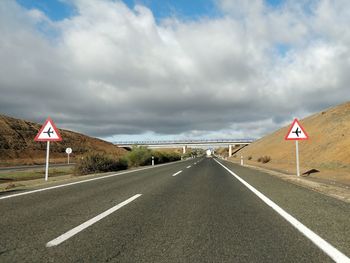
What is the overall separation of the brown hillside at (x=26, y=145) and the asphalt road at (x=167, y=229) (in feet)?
191

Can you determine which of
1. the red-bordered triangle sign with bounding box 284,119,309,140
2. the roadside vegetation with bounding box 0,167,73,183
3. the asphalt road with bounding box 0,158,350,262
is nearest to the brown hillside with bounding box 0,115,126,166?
the roadside vegetation with bounding box 0,167,73,183

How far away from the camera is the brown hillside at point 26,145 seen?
69938 millimetres

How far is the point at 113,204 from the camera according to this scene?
8258 millimetres

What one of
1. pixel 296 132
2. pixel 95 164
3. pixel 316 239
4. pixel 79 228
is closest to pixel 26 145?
pixel 95 164

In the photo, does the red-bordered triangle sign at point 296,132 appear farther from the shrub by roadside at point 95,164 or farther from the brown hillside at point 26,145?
the brown hillside at point 26,145

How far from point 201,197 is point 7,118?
9507cm

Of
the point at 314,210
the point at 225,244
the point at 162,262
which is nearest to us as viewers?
the point at 162,262

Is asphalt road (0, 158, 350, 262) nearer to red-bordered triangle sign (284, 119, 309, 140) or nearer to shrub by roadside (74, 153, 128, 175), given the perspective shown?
red-bordered triangle sign (284, 119, 309, 140)

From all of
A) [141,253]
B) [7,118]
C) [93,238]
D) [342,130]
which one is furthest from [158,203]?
[7,118]

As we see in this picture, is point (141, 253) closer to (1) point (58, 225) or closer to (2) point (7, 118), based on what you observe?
(1) point (58, 225)

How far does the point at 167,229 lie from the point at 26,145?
81.6 m

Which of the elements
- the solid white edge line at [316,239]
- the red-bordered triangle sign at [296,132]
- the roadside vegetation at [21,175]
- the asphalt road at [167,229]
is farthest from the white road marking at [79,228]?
the roadside vegetation at [21,175]

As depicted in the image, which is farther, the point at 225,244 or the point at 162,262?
the point at 225,244

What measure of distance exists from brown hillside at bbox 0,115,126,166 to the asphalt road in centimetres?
5834
